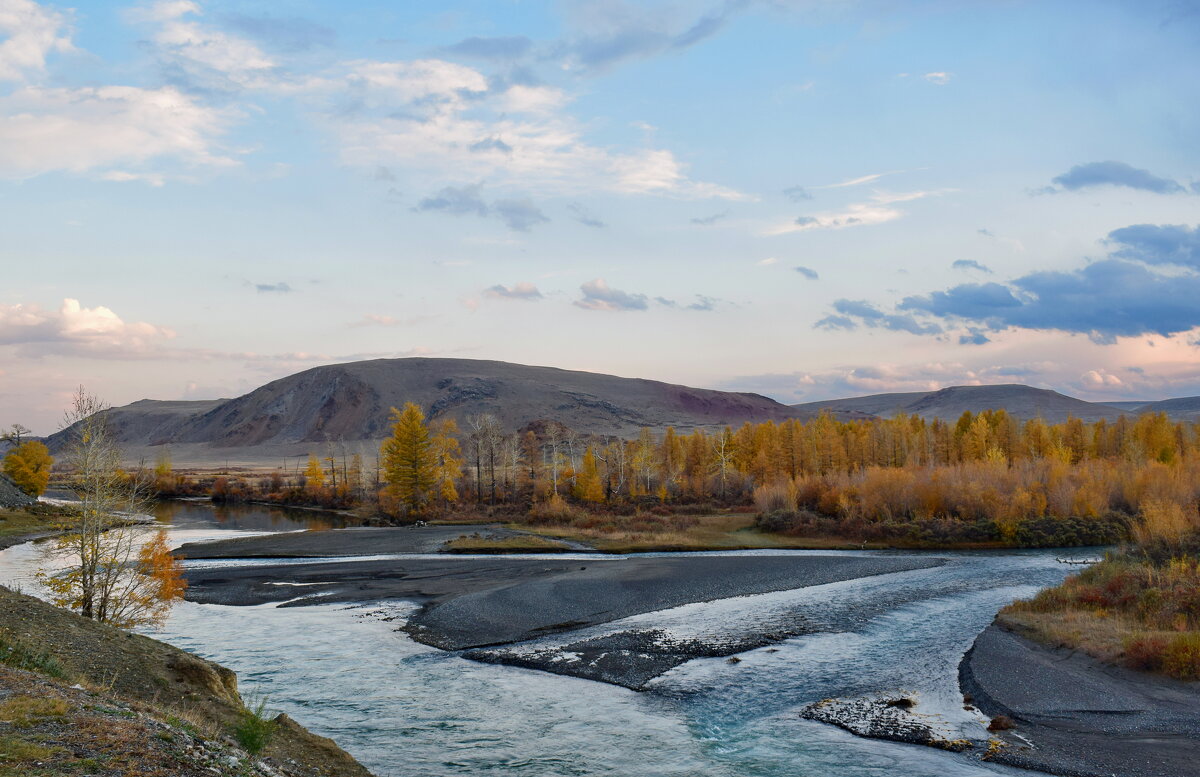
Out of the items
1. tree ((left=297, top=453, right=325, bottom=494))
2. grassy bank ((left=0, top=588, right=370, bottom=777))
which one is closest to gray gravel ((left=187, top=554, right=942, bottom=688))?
A: grassy bank ((left=0, top=588, right=370, bottom=777))

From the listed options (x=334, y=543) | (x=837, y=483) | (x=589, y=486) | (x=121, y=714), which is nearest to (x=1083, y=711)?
(x=121, y=714)

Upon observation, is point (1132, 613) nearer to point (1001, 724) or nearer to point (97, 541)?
point (1001, 724)

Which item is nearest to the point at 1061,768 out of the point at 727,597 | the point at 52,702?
the point at 52,702

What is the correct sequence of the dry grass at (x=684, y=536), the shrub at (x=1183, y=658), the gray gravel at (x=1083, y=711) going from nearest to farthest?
the gray gravel at (x=1083, y=711) < the shrub at (x=1183, y=658) < the dry grass at (x=684, y=536)

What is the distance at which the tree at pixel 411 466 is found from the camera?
82.4 meters

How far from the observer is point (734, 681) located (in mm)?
23219

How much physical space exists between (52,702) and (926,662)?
919 inches

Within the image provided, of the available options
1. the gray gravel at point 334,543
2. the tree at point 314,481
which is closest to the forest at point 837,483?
the tree at point 314,481

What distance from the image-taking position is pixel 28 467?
9212 cm

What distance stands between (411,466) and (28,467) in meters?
48.7

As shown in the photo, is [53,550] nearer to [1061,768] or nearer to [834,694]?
[834,694]

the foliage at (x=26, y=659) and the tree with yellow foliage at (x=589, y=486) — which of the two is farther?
the tree with yellow foliage at (x=589, y=486)

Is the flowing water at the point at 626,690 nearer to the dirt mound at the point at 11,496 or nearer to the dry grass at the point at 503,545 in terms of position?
the dry grass at the point at 503,545

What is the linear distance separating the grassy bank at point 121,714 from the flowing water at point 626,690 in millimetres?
2668
